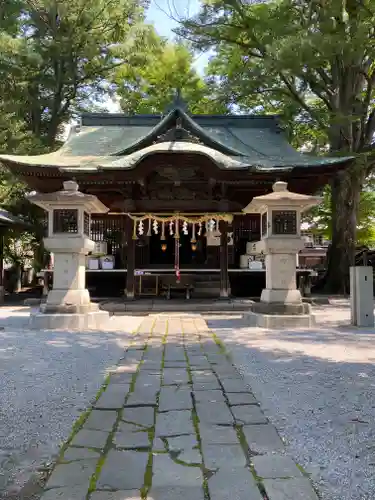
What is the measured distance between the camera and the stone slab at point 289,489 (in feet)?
6.96

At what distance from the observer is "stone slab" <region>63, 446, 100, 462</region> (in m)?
2.53

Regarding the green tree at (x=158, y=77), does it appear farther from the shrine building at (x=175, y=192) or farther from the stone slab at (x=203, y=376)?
the stone slab at (x=203, y=376)

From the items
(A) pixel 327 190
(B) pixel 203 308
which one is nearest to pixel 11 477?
(B) pixel 203 308

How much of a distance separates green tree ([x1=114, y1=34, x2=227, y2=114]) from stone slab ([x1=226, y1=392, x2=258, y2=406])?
1936 centimetres

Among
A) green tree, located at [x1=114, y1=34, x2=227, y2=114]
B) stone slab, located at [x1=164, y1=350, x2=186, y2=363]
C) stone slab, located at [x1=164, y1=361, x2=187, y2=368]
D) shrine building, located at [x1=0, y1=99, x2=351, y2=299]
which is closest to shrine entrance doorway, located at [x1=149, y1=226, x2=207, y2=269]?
shrine building, located at [x1=0, y1=99, x2=351, y2=299]

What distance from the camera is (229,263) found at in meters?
13.6

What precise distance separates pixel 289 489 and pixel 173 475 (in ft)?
2.05

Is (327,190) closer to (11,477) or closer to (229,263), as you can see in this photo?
(229,263)

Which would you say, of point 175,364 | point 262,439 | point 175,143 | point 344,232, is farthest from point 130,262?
point 262,439

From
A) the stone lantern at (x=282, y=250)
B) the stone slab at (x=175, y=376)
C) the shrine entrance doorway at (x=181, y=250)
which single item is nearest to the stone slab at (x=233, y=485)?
the stone slab at (x=175, y=376)

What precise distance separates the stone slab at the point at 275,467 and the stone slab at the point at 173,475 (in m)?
0.35

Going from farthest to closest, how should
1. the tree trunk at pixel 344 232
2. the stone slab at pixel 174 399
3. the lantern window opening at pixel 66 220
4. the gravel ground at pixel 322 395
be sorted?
the tree trunk at pixel 344 232 → the lantern window opening at pixel 66 220 → the stone slab at pixel 174 399 → the gravel ground at pixel 322 395

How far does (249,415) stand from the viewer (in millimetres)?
3285

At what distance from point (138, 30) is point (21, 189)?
1069 centimetres
